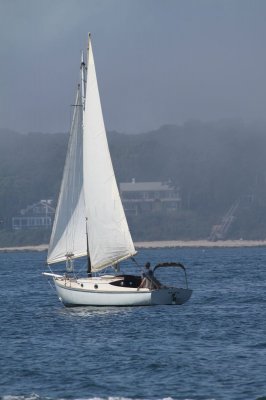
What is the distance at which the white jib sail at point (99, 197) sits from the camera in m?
67.9

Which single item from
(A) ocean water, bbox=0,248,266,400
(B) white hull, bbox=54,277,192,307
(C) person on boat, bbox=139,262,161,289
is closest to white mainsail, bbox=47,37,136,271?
(B) white hull, bbox=54,277,192,307

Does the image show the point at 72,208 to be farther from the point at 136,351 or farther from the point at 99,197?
the point at 136,351

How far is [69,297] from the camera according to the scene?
67.5 m

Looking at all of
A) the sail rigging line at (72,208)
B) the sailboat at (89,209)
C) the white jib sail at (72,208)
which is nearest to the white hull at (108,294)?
the sailboat at (89,209)

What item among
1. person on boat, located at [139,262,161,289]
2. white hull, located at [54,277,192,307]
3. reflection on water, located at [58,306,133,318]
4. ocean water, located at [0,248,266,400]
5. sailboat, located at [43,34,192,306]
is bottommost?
ocean water, located at [0,248,266,400]

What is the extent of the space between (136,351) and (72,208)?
819 inches

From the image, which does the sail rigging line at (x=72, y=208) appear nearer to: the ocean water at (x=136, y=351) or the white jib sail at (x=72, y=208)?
the white jib sail at (x=72, y=208)

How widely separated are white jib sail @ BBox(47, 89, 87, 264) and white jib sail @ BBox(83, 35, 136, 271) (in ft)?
2.32

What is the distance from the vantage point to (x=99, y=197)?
68312 millimetres

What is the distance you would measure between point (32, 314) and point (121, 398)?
2929 centimetres

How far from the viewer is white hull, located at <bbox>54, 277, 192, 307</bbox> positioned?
216 feet

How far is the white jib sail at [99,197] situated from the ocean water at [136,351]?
3753 mm

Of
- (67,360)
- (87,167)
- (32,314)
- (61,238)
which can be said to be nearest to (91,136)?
(87,167)

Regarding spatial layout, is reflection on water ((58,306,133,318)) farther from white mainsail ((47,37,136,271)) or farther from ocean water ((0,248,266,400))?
white mainsail ((47,37,136,271))
